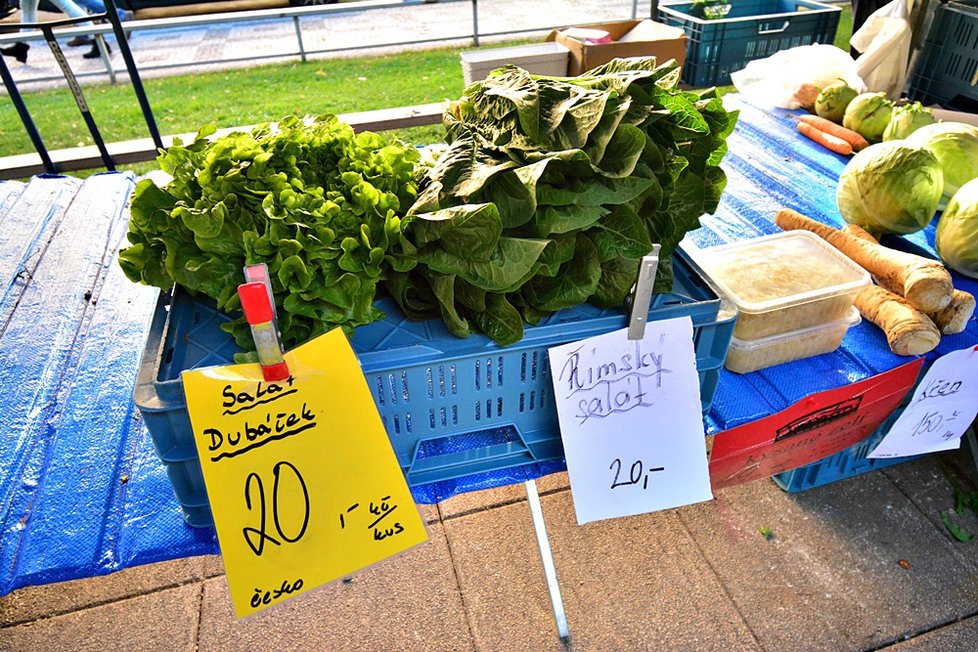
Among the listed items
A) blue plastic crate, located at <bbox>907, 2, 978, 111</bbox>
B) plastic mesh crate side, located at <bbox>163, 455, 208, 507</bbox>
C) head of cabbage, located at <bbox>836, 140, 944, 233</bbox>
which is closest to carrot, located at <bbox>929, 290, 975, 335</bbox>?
head of cabbage, located at <bbox>836, 140, 944, 233</bbox>

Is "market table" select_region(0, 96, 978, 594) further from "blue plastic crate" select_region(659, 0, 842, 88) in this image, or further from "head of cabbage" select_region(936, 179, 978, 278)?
"blue plastic crate" select_region(659, 0, 842, 88)

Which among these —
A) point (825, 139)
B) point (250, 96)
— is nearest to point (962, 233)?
point (825, 139)

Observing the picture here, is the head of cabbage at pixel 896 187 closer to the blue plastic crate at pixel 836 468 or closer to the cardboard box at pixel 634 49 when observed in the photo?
the blue plastic crate at pixel 836 468

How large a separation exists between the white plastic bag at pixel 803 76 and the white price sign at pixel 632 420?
238 cm

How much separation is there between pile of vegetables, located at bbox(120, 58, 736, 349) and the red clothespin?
0.08 m

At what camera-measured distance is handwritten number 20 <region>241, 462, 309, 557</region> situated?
1.01 meters

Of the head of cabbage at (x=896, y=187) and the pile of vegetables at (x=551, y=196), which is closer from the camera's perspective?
the pile of vegetables at (x=551, y=196)

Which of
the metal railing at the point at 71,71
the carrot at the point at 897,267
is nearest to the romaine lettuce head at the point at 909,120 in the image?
the carrot at the point at 897,267

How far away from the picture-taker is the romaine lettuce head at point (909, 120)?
7.72 feet

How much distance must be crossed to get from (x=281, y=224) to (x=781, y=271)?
1236 mm

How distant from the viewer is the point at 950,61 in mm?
3039

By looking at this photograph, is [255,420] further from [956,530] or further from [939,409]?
[956,530]

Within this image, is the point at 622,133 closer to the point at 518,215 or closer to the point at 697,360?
the point at 518,215

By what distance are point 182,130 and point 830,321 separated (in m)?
6.42
